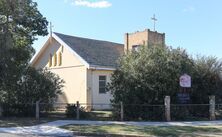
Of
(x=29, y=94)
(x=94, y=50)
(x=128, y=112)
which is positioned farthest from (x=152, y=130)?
(x=94, y=50)

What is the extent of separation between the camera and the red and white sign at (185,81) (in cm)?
2416

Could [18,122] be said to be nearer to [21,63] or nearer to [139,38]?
[21,63]

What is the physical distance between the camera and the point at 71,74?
34.0 m

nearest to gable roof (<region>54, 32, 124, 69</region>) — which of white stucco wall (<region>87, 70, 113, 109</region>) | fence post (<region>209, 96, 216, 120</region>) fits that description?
white stucco wall (<region>87, 70, 113, 109</region>)

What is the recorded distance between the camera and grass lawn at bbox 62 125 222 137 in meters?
18.2

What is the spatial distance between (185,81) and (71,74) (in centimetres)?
1197

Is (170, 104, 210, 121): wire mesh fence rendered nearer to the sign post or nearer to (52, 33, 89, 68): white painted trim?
the sign post

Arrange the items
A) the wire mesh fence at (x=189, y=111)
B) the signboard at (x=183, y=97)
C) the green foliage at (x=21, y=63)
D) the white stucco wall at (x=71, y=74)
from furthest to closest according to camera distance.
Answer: the white stucco wall at (x=71, y=74)
the green foliage at (x=21, y=63)
the signboard at (x=183, y=97)
the wire mesh fence at (x=189, y=111)

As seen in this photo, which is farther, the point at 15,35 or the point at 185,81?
→ the point at 15,35

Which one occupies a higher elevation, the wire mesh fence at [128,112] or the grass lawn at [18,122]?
the wire mesh fence at [128,112]

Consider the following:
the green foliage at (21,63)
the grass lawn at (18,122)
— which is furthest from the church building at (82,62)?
the grass lawn at (18,122)

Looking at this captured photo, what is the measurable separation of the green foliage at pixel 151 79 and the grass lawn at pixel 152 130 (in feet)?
12.5

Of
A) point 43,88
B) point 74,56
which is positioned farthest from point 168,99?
point 74,56

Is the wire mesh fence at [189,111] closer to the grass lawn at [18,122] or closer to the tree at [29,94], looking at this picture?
the grass lawn at [18,122]
